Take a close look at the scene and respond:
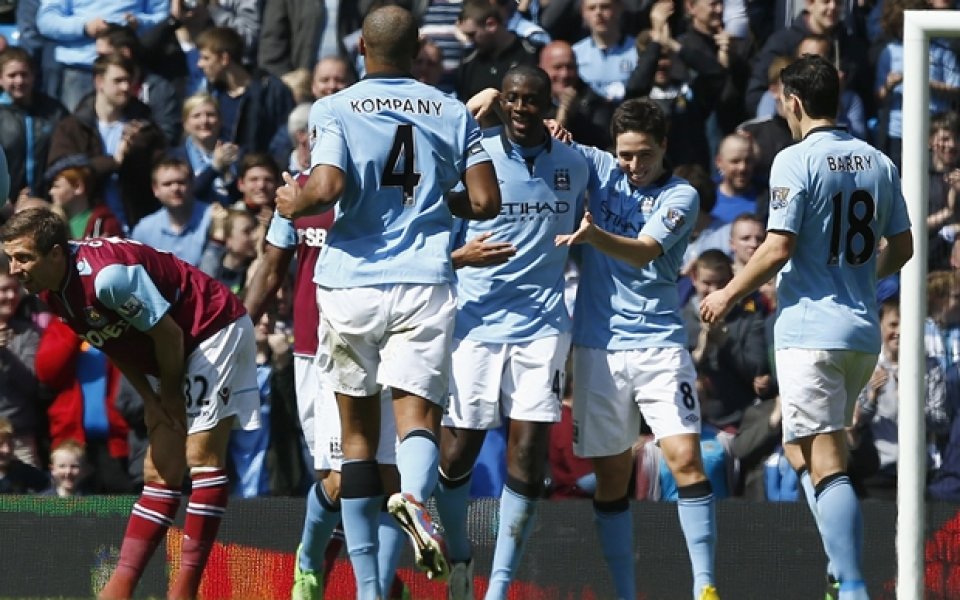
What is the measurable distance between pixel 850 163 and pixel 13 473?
18.7ft

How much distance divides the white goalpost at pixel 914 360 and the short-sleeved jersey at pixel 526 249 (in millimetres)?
1584

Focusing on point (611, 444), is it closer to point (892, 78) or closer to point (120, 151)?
point (892, 78)

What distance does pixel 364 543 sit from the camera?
7203 mm

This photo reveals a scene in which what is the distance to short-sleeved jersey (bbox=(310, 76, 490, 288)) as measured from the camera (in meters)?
7.14

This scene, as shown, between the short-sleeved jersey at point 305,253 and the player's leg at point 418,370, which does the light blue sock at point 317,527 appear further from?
the player's leg at point 418,370

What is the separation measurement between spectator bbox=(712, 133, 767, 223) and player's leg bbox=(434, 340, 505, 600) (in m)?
3.81

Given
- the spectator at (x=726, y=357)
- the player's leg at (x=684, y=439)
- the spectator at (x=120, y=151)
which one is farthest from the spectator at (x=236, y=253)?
the player's leg at (x=684, y=439)

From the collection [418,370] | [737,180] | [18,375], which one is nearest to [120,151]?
[18,375]

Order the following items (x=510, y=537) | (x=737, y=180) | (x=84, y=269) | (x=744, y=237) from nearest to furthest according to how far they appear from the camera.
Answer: (x=84, y=269) < (x=510, y=537) < (x=744, y=237) < (x=737, y=180)

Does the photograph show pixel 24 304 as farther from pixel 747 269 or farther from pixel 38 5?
pixel 747 269

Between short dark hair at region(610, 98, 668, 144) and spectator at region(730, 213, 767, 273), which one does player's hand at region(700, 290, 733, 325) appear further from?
spectator at region(730, 213, 767, 273)

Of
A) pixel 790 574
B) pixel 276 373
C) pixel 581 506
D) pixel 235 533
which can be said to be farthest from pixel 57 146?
pixel 790 574

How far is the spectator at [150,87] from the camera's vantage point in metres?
13.1

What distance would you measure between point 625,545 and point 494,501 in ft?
5.80
